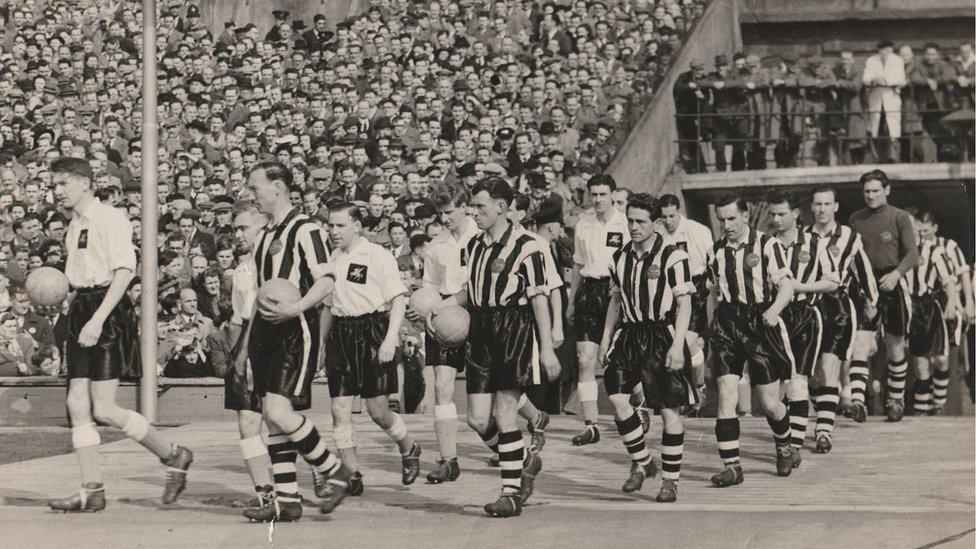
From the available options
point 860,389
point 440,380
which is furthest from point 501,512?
point 860,389

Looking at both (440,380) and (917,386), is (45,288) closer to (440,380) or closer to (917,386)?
(440,380)

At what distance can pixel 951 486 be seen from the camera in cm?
1184

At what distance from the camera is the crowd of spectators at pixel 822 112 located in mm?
21406

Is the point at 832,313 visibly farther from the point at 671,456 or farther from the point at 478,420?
the point at 478,420

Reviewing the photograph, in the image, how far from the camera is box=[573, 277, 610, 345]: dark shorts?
14.9 metres

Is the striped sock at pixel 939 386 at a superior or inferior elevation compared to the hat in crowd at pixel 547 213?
inferior

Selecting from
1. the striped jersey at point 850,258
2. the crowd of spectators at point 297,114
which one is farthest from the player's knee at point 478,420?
the crowd of spectators at point 297,114

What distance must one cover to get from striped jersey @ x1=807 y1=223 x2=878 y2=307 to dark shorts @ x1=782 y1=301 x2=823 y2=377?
0.44m

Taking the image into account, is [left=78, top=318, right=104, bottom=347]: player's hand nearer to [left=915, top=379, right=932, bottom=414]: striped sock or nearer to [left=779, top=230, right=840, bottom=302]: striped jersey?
[left=779, top=230, right=840, bottom=302]: striped jersey

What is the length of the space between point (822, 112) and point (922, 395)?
5.42 metres

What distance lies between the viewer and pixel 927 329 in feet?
59.2

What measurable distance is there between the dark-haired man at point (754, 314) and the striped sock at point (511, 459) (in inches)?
90.9

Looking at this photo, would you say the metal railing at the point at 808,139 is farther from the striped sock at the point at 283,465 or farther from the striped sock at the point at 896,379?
the striped sock at the point at 283,465

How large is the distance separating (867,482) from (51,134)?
1385cm
